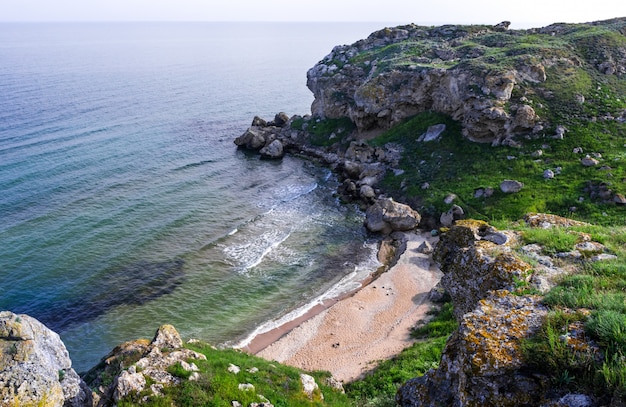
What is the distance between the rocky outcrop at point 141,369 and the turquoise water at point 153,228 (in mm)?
9595

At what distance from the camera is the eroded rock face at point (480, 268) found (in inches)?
580

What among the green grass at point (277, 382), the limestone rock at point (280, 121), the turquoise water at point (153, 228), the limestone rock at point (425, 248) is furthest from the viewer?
the limestone rock at point (280, 121)

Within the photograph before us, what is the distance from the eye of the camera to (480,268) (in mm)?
15820

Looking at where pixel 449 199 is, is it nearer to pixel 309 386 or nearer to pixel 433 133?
pixel 433 133

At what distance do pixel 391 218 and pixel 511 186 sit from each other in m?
14.0

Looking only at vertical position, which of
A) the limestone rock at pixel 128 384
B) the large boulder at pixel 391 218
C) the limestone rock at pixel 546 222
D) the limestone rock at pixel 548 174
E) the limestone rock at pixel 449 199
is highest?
the limestone rock at pixel 546 222

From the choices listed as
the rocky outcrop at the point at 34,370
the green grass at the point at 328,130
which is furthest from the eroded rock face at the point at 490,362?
the green grass at the point at 328,130

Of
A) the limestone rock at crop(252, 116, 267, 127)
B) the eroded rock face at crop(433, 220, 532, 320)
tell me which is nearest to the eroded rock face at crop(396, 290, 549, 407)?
the eroded rock face at crop(433, 220, 532, 320)

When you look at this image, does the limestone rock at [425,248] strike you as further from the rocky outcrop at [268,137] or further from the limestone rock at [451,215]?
the rocky outcrop at [268,137]

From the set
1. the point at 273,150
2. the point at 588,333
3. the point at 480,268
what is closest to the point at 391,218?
the point at 480,268

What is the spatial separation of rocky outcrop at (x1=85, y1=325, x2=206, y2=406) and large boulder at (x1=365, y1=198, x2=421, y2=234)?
3055cm

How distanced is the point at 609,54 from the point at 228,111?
7852 cm

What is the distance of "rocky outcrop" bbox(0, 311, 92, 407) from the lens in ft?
51.6

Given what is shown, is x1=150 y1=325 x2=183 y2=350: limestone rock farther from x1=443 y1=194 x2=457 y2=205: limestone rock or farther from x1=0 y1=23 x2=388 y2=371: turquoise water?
x1=443 y1=194 x2=457 y2=205: limestone rock
